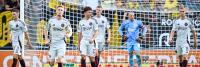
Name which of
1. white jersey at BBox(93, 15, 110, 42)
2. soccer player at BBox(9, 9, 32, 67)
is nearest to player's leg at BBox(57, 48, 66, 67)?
soccer player at BBox(9, 9, 32, 67)

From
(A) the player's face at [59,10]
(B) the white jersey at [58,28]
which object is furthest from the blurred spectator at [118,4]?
(A) the player's face at [59,10]

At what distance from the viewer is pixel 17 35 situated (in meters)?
13.2

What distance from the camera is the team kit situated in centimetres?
1143

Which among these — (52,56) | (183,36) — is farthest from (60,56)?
(183,36)

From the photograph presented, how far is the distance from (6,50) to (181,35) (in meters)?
4.33

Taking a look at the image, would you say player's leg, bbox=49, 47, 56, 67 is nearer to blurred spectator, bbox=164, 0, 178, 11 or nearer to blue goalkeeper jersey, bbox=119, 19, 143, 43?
blue goalkeeper jersey, bbox=119, 19, 143, 43

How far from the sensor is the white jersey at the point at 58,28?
37.6 feet

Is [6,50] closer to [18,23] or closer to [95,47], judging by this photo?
[18,23]

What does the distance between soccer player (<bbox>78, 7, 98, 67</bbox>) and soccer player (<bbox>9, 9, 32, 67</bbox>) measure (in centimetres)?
146

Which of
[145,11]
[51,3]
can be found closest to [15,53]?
[51,3]

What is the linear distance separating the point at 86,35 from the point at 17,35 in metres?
1.92

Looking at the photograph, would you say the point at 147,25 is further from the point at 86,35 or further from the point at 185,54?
the point at 86,35

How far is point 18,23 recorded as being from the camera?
42.9 ft

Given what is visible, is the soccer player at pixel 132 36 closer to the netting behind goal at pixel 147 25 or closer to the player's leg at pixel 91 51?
the netting behind goal at pixel 147 25
